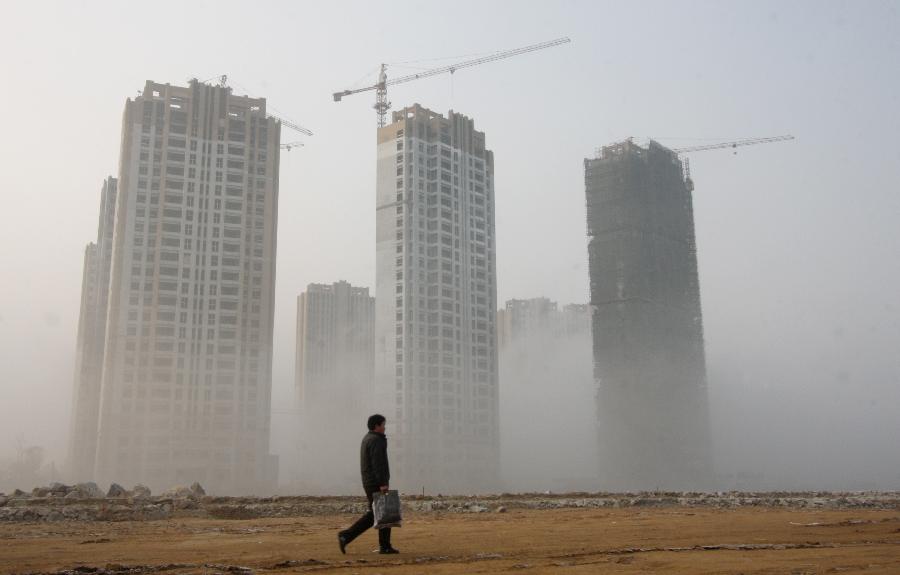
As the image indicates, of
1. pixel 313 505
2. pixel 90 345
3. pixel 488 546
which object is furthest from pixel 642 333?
pixel 488 546

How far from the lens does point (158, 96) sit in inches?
4520

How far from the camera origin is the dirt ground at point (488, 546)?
9.47m

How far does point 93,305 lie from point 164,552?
153 m

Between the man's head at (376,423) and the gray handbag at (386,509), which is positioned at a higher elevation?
the man's head at (376,423)

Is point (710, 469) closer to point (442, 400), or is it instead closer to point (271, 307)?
point (442, 400)

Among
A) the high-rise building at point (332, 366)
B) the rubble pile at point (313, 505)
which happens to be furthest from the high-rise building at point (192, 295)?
the rubble pile at point (313, 505)

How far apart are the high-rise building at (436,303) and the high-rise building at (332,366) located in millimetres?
35014

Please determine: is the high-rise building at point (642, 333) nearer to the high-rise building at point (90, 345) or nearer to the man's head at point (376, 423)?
the high-rise building at point (90, 345)

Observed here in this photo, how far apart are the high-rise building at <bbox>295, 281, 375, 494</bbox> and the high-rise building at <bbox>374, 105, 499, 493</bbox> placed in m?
35.0

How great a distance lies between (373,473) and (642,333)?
15670 cm

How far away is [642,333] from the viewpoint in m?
162

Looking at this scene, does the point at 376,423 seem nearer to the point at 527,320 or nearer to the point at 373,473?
the point at 373,473

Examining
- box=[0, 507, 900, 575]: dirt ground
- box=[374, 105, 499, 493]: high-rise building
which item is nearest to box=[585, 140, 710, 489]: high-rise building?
box=[374, 105, 499, 493]: high-rise building

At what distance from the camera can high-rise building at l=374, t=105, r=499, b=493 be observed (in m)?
119
